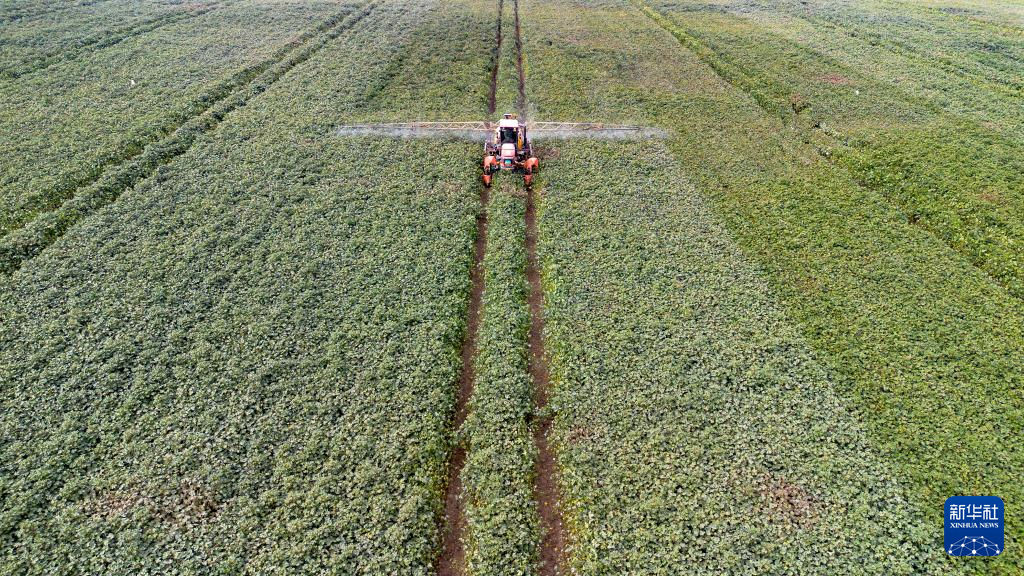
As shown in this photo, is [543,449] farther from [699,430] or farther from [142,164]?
[142,164]

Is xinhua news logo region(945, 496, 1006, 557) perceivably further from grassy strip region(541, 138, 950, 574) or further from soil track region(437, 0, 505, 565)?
soil track region(437, 0, 505, 565)

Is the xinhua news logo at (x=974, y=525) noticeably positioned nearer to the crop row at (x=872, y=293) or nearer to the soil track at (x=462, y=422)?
the crop row at (x=872, y=293)

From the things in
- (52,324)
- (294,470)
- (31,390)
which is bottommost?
(294,470)

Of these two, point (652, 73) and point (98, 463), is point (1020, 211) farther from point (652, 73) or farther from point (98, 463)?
point (98, 463)

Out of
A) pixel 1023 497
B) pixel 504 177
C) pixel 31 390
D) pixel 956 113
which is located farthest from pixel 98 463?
pixel 956 113

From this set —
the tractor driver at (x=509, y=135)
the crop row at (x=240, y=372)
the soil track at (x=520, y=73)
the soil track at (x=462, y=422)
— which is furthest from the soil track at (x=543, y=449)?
the soil track at (x=520, y=73)

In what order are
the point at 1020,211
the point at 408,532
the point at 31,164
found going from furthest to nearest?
1. the point at 31,164
2. the point at 1020,211
3. the point at 408,532
